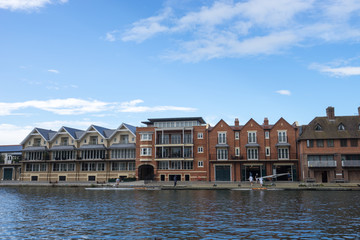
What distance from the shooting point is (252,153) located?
66.3 m

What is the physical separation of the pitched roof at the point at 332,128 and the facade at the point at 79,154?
117ft

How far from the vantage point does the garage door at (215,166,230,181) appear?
67188 mm

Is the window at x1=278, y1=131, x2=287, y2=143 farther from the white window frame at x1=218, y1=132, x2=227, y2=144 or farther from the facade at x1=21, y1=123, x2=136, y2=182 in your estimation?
the facade at x1=21, y1=123, x2=136, y2=182

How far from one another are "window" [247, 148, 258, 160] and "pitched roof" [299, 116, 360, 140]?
8.88 metres

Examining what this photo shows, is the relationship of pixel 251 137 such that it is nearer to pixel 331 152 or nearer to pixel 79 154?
pixel 331 152

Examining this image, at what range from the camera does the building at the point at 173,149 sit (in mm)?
68812

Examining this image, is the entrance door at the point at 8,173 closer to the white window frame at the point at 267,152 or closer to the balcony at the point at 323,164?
the white window frame at the point at 267,152

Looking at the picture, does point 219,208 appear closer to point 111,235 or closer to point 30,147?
point 111,235

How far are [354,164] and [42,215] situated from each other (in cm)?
5174

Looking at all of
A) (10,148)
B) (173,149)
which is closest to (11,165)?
(10,148)

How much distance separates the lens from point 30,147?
265 ft

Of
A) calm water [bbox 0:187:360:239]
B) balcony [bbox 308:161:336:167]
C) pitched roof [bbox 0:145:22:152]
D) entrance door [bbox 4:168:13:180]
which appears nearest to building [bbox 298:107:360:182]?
balcony [bbox 308:161:336:167]

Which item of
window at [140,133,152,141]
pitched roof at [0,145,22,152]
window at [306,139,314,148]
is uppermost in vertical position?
window at [140,133,152,141]

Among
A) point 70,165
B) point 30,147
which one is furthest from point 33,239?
point 30,147
